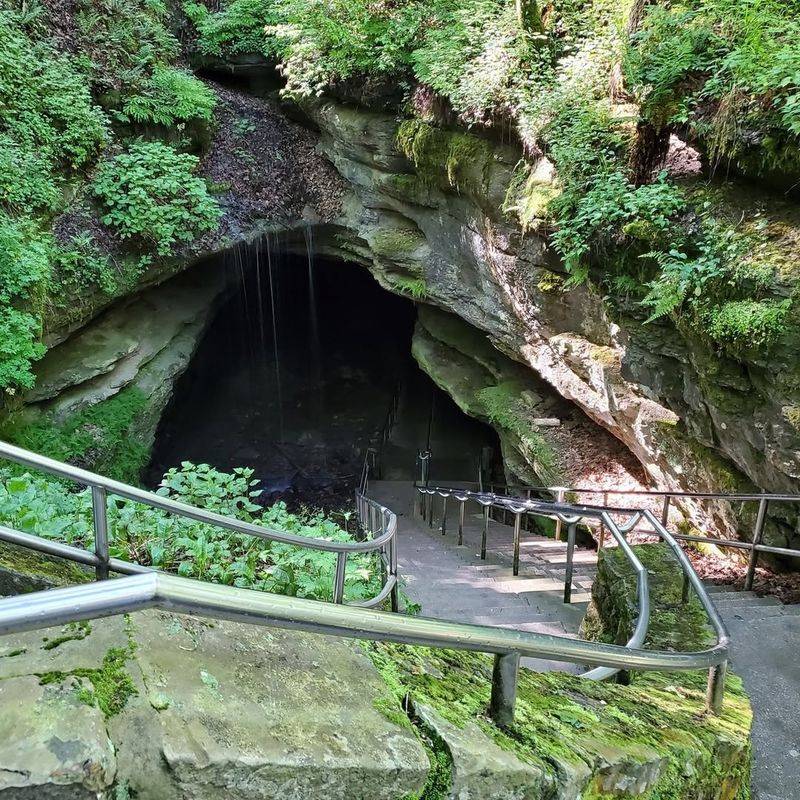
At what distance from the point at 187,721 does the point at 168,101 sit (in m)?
11.3

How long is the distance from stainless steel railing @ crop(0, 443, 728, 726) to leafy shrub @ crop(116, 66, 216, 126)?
9.72 m

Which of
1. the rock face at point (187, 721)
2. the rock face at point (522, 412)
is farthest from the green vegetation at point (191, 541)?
the rock face at point (522, 412)

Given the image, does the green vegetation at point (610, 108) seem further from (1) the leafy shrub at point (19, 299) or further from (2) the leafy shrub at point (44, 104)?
(1) the leafy shrub at point (19, 299)

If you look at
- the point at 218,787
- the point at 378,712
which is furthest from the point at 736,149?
the point at 218,787

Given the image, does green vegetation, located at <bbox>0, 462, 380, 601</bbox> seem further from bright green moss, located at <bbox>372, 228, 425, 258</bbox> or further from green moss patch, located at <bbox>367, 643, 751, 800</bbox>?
bright green moss, located at <bbox>372, 228, 425, 258</bbox>

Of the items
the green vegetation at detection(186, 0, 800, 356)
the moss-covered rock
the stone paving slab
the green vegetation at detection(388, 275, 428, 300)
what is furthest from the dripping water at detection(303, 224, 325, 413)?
the moss-covered rock

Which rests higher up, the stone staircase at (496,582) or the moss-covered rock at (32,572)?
the moss-covered rock at (32,572)

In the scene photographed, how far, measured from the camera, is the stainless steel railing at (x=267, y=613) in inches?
41.2

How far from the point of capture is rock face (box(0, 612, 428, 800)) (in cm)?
119

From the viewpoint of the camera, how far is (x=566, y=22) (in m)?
6.98

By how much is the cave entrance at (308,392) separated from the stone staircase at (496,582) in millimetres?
5578

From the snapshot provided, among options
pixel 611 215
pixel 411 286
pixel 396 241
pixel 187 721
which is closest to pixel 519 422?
pixel 411 286

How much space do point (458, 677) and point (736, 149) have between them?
5.36 metres

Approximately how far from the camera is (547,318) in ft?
27.9
